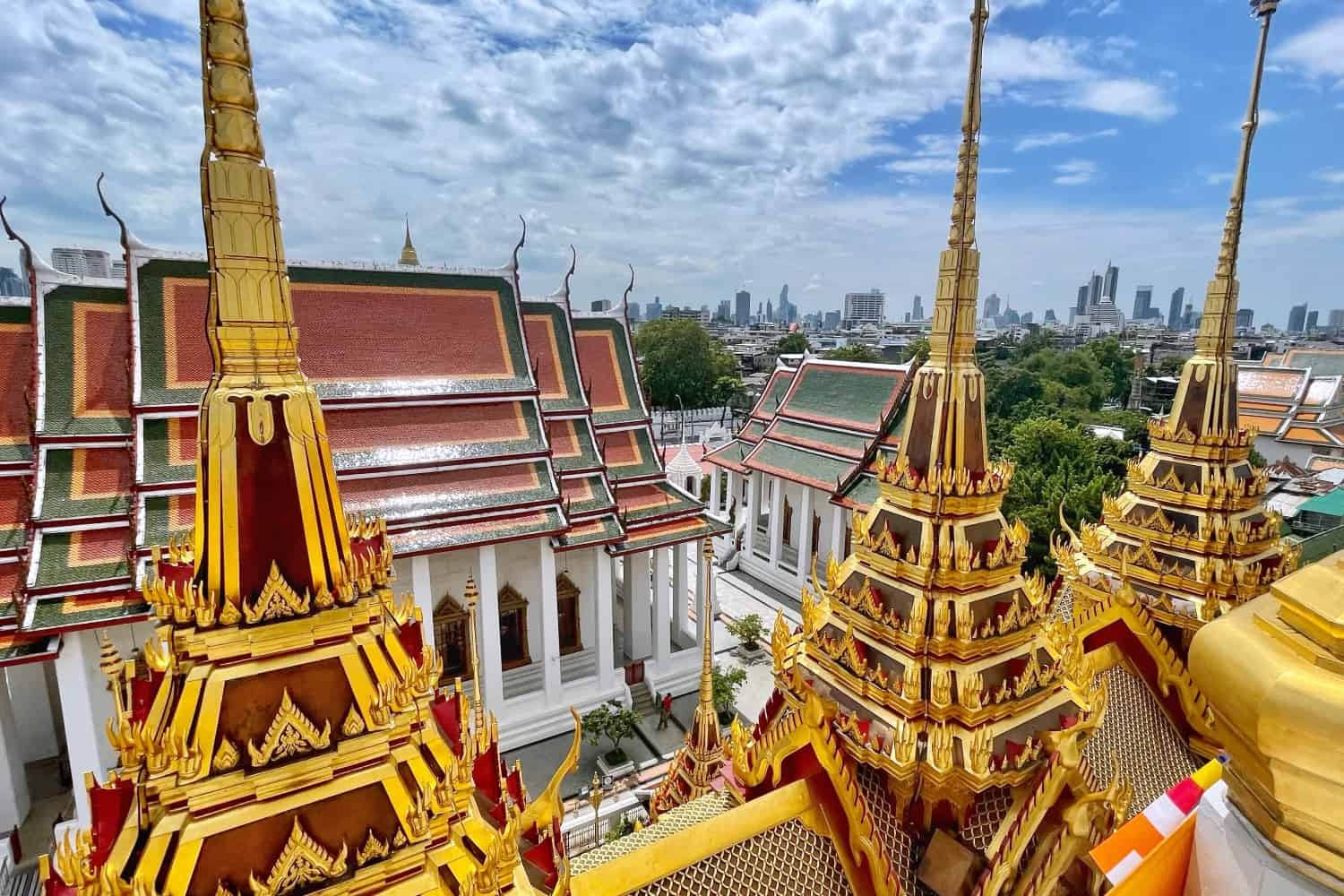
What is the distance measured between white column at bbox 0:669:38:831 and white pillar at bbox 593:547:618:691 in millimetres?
10588

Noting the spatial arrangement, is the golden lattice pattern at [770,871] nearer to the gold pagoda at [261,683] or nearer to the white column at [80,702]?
the gold pagoda at [261,683]

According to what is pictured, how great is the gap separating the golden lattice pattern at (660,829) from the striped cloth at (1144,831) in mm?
3722

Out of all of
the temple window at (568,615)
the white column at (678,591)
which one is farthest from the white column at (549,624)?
the white column at (678,591)

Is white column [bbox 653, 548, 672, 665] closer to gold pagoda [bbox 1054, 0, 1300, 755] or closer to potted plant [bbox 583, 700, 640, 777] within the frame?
potted plant [bbox 583, 700, 640, 777]

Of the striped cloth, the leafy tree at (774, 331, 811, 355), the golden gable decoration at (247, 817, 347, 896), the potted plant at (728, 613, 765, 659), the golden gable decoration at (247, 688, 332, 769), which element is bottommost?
the potted plant at (728, 613, 765, 659)

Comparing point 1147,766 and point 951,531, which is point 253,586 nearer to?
point 951,531


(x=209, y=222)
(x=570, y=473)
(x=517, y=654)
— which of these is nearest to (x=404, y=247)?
(x=570, y=473)

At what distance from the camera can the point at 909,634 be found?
17.0 feet

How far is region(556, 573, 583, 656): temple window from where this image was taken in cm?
1617

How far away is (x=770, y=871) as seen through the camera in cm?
464


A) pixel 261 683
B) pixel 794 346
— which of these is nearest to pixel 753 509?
pixel 261 683

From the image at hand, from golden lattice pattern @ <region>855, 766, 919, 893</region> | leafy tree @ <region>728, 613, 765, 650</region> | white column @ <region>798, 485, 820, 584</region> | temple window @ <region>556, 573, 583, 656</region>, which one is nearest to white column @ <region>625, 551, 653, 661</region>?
temple window @ <region>556, 573, 583, 656</region>

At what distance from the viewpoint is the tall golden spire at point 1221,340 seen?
25.9 feet

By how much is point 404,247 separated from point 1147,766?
25.8 metres
